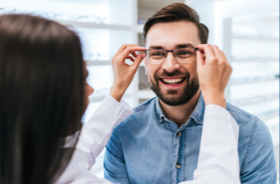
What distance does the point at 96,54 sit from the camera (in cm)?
197

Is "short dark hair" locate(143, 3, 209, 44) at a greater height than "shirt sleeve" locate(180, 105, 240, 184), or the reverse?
"short dark hair" locate(143, 3, 209, 44)

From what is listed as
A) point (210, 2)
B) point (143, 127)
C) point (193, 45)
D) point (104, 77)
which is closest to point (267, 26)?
point (210, 2)

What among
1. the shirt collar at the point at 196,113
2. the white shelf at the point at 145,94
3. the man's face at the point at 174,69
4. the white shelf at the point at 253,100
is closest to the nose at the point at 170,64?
the man's face at the point at 174,69

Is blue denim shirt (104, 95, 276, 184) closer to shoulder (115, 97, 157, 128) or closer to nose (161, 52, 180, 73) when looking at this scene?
shoulder (115, 97, 157, 128)

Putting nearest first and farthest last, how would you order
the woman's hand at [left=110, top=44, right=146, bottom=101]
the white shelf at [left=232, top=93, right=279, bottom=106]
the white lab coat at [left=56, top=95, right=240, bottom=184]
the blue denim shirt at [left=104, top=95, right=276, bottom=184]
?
1. the white lab coat at [left=56, top=95, right=240, bottom=184]
2. the blue denim shirt at [left=104, top=95, right=276, bottom=184]
3. the woman's hand at [left=110, top=44, right=146, bottom=101]
4. the white shelf at [left=232, top=93, right=279, bottom=106]

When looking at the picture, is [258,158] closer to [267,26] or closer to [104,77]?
[104,77]

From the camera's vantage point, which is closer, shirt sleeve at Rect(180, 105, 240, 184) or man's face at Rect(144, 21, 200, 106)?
shirt sleeve at Rect(180, 105, 240, 184)

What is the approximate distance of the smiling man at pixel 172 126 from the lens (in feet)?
3.31

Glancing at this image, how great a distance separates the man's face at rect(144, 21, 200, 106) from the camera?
110 cm

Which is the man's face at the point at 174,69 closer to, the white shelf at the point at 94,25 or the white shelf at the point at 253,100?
the white shelf at the point at 94,25

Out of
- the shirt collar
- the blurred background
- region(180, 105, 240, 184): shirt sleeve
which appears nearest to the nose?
the shirt collar

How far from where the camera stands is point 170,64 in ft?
3.55

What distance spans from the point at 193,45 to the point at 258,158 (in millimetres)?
591

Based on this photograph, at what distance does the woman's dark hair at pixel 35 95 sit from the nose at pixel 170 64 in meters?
0.57
